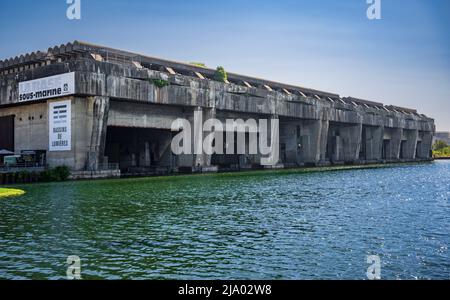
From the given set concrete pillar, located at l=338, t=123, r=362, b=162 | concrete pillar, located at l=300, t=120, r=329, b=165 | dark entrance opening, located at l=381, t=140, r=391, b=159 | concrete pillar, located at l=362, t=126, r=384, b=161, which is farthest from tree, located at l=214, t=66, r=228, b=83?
A: dark entrance opening, located at l=381, t=140, r=391, b=159

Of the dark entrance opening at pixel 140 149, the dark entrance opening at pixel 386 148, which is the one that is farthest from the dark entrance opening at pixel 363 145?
the dark entrance opening at pixel 140 149

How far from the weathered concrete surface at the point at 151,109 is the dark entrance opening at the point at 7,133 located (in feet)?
4.41

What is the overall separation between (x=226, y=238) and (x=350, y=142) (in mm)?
104509

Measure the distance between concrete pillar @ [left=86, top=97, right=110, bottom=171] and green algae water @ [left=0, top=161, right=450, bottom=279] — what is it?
25.9 m

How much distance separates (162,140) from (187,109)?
7145 millimetres

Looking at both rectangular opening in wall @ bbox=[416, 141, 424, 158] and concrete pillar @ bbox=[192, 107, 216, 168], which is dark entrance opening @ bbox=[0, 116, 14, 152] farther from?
rectangular opening in wall @ bbox=[416, 141, 424, 158]

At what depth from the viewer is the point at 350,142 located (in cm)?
11838

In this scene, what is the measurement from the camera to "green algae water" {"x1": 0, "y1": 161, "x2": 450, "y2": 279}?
13.9 meters

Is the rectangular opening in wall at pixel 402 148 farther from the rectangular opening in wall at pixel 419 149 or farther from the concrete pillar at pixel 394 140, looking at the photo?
the concrete pillar at pixel 394 140

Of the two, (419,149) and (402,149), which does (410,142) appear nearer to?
(402,149)

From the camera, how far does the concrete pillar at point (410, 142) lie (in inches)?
5906

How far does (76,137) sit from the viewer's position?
58.6 m

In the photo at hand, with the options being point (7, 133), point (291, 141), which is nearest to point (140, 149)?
point (7, 133)
